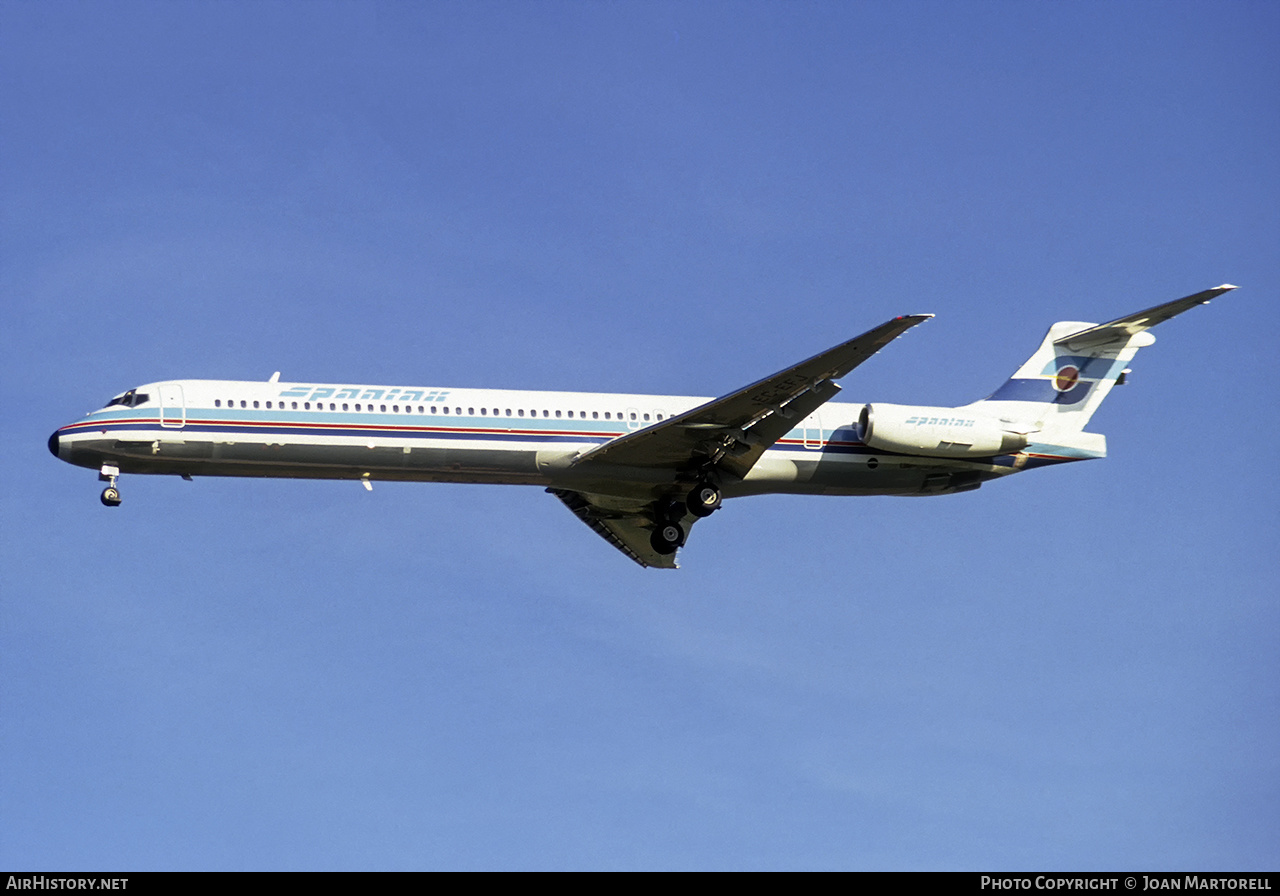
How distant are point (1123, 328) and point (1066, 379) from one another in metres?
1.63

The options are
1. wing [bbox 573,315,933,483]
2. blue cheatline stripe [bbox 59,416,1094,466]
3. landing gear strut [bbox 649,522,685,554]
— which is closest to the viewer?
wing [bbox 573,315,933,483]

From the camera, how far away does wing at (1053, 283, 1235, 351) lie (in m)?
30.9

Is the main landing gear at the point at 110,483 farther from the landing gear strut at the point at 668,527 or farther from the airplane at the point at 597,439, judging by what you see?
the landing gear strut at the point at 668,527

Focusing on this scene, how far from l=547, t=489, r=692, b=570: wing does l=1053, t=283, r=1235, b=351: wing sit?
953 cm

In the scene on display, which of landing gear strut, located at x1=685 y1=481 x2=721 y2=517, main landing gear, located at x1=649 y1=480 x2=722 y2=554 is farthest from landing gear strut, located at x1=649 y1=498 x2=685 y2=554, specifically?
landing gear strut, located at x1=685 y1=481 x2=721 y2=517

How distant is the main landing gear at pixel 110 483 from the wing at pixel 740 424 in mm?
9028

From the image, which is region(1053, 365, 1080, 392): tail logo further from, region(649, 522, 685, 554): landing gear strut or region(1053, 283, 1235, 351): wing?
region(649, 522, 685, 554): landing gear strut

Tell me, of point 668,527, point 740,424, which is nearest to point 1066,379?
point 740,424

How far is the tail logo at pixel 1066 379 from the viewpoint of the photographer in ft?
109
